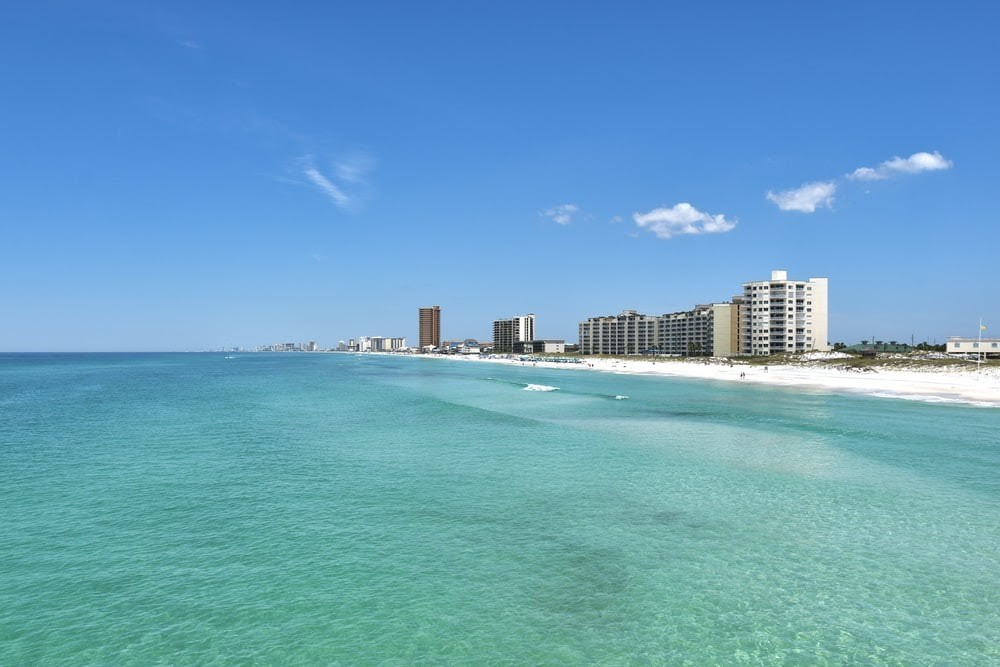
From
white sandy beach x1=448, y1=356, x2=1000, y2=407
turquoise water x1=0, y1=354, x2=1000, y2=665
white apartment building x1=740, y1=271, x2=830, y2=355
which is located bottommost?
turquoise water x1=0, y1=354, x2=1000, y2=665

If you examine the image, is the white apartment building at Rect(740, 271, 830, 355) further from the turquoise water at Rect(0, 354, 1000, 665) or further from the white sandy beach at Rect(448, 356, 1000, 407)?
the turquoise water at Rect(0, 354, 1000, 665)

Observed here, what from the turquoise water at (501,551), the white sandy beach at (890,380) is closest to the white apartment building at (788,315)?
the white sandy beach at (890,380)

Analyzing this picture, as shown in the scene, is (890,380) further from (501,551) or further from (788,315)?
(501,551)

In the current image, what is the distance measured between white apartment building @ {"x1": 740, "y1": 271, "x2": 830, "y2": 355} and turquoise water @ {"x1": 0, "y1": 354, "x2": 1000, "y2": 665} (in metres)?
123

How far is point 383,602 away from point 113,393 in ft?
240

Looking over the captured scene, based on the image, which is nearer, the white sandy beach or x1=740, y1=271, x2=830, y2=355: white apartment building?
the white sandy beach

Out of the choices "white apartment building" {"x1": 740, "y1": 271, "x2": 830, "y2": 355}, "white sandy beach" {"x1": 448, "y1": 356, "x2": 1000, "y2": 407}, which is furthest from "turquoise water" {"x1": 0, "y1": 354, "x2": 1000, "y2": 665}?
"white apartment building" {"x1": 740, "y1": 271, "x2": 830, "y2": 355}

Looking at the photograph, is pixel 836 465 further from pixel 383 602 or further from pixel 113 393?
pixel 113 393

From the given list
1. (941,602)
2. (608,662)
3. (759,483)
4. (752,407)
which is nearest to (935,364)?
(752,407)

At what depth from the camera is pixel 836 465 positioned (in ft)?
82.4

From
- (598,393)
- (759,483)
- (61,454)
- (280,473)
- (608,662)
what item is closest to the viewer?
(608,662)

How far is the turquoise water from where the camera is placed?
1024 centimetres

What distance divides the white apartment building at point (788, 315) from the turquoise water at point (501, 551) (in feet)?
405

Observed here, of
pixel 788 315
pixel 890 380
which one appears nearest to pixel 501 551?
pixel 890 380
